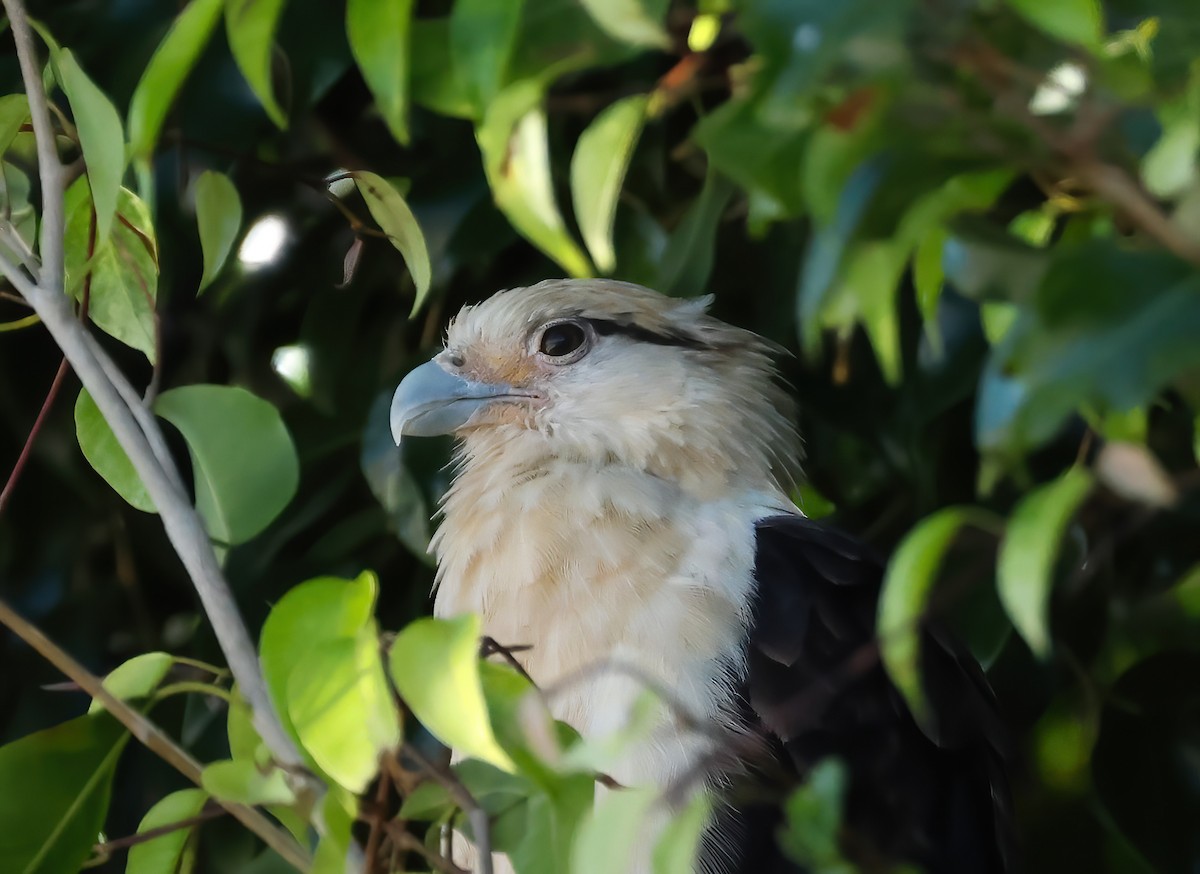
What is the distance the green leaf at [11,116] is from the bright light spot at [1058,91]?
0.80 metres

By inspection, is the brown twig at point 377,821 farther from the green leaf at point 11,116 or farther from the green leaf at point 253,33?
the green leaf at point 11,116

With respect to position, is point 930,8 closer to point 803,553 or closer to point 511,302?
point 803,553

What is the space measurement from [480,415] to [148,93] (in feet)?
3.29

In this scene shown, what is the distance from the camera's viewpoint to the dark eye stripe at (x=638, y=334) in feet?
6.02

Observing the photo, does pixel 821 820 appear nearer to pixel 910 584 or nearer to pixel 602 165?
pixel 910 584

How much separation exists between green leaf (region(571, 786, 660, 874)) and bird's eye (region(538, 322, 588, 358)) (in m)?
1.22

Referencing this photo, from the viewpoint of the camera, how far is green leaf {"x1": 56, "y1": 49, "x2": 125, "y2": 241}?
892 millimetres

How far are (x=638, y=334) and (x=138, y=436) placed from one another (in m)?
0.94

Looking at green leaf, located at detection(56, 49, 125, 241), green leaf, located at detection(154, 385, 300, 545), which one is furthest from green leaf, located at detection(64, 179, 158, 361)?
green leaf, located at detection(56, 49, 125, 241)

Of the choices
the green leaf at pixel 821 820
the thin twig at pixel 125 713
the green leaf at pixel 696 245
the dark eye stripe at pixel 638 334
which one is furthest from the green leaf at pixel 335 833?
the dark eye stripe at pixel 638 334

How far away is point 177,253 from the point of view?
1880mm

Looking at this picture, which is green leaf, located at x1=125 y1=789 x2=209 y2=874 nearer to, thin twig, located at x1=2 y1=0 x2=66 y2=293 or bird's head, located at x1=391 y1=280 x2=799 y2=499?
thin twig, located at x1=2 y1=0 x2=66 y2=293

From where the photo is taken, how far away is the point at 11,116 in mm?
1102

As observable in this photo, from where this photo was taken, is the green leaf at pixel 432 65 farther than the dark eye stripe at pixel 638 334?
No
